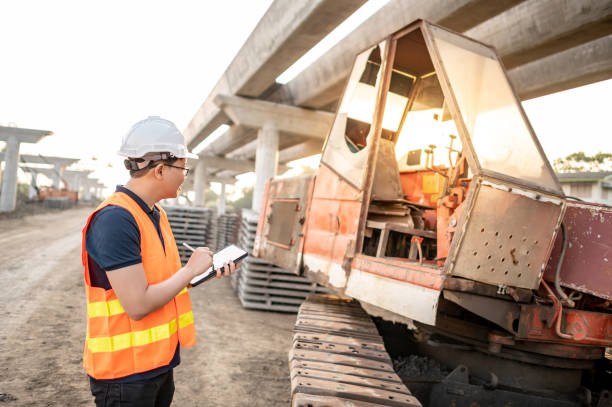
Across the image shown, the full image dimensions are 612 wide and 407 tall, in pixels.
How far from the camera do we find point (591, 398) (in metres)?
3.89

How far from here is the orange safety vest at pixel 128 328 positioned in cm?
215

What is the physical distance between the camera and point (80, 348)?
6254 mm

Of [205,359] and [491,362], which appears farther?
[205,359]

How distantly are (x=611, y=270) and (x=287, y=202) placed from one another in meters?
3.85

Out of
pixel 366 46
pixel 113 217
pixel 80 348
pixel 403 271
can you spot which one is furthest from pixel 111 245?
pixel 366 46

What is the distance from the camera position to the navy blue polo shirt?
6.68 ft

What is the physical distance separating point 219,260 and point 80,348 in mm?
4662

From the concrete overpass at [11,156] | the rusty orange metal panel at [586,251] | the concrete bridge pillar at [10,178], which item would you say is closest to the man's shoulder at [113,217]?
the rusty orange metal panel at [586,251]

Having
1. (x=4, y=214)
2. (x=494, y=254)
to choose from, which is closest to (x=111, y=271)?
(x=494, y=254)

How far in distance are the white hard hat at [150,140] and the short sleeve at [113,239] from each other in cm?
31

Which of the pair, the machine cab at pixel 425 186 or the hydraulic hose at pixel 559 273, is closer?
the machine cab at pixel 425 186

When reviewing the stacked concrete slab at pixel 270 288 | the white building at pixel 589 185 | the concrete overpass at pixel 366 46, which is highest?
the concrete overpass at pixel 366 46

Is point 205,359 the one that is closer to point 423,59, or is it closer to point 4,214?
point 423,59

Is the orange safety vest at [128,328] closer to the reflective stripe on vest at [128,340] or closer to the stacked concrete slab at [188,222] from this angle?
the reflective stripe on vest at [128,340]
